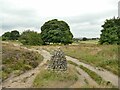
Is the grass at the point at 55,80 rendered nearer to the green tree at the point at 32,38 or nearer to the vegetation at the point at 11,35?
the green tree at the point at 32,38

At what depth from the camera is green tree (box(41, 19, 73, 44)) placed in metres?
93.4

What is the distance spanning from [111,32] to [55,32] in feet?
77.0

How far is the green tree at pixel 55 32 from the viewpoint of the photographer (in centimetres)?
9344

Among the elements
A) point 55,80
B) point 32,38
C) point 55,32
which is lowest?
point 55,80

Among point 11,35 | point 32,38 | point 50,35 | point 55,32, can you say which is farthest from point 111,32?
point 11,35

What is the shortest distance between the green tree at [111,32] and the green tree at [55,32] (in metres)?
16.8

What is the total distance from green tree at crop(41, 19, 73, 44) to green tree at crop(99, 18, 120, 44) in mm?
16793

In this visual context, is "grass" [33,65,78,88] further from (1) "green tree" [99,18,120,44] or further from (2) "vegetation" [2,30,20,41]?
(2) "vegetation" [2,30,20,41]

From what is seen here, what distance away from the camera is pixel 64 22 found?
339 ft

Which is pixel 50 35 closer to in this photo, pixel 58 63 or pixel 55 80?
pixel 58 63

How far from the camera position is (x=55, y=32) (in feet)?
306

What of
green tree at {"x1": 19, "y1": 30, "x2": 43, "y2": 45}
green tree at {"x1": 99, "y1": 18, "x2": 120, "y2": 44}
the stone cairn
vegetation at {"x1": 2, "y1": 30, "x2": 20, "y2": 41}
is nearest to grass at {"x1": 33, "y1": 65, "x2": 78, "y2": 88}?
the stone cairn

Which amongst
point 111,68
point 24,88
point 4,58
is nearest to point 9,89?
point 24,88

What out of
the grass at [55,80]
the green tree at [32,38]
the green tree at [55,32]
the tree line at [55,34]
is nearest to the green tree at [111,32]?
the tree line at [55,34]
